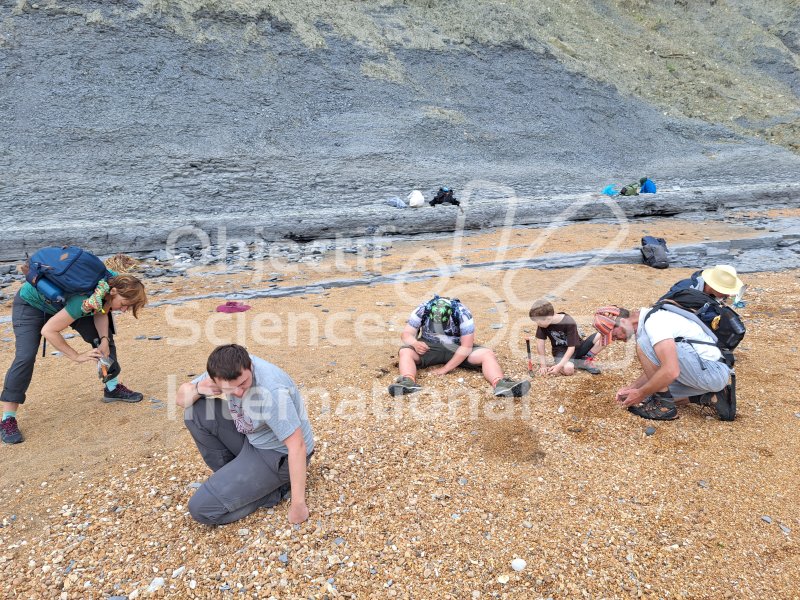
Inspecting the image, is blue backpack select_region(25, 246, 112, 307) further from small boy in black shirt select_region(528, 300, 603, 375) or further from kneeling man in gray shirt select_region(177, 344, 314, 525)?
small boy in black shirt select_region(528, 300, 603, 375)

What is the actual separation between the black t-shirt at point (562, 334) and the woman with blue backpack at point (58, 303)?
3.59m

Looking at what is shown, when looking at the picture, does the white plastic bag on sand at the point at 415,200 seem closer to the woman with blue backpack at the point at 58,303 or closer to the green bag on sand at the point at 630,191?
the green bag on sand at the point at 630,191

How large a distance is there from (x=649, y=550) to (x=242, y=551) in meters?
2.14

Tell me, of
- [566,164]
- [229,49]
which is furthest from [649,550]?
[229,49]

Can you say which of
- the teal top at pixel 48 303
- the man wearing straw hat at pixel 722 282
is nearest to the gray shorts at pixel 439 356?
the man wearing straw hat at pixel 722 282

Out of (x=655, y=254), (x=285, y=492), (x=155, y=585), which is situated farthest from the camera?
(x=655, y=254)

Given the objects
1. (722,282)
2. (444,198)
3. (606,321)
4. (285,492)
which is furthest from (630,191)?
(285,492)

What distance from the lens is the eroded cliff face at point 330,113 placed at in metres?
14.7

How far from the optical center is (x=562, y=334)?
17.4ft

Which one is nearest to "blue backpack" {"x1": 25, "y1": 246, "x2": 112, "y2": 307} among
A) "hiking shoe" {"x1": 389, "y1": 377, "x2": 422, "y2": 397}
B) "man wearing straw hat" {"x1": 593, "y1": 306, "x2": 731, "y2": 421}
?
"hiking shoe" {"x1": 389, "y1": 377, "x2": 422, "y2": 397}

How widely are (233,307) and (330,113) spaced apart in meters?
14.5

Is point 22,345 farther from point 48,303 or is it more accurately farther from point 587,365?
point 587,365

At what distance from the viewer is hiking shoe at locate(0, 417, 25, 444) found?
4.16m

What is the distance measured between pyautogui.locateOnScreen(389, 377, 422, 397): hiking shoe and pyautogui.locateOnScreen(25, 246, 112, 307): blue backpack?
2.46 meters
